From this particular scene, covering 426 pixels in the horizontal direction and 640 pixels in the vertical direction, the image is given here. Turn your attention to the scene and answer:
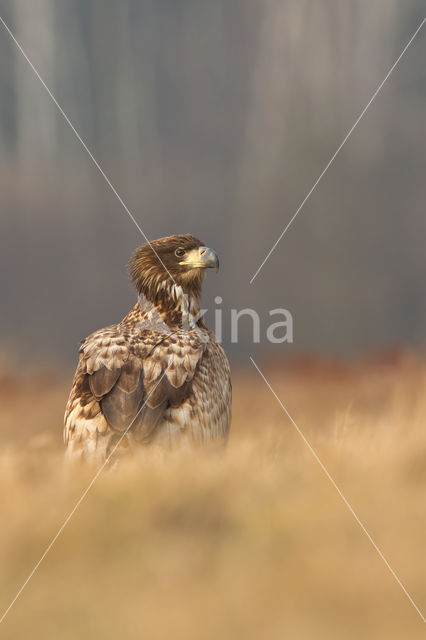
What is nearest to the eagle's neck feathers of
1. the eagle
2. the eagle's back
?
the eagle

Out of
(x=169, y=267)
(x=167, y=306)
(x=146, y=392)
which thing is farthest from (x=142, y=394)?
(x=169, y=267)

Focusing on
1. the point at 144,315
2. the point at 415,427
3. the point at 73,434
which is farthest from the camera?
the point at 144,315

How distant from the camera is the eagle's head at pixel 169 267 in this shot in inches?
163

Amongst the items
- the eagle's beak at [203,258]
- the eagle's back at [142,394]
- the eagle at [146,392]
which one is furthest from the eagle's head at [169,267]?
the eagle's back at [142,394]

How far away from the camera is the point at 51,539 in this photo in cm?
181

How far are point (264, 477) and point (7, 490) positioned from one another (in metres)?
0.76

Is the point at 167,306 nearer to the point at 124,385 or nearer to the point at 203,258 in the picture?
the point at 203,258

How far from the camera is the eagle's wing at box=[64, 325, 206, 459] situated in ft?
10.8

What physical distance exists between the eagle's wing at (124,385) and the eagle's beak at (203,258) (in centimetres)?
61

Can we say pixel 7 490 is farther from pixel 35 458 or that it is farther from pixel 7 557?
pixel 35 458

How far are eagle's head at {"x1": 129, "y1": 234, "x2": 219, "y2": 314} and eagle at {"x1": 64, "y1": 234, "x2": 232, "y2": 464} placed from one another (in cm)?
30

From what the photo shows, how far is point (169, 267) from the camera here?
4.22m

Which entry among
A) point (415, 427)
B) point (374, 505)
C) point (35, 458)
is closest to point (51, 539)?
point (374, 505)

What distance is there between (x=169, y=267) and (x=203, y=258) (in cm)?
25
